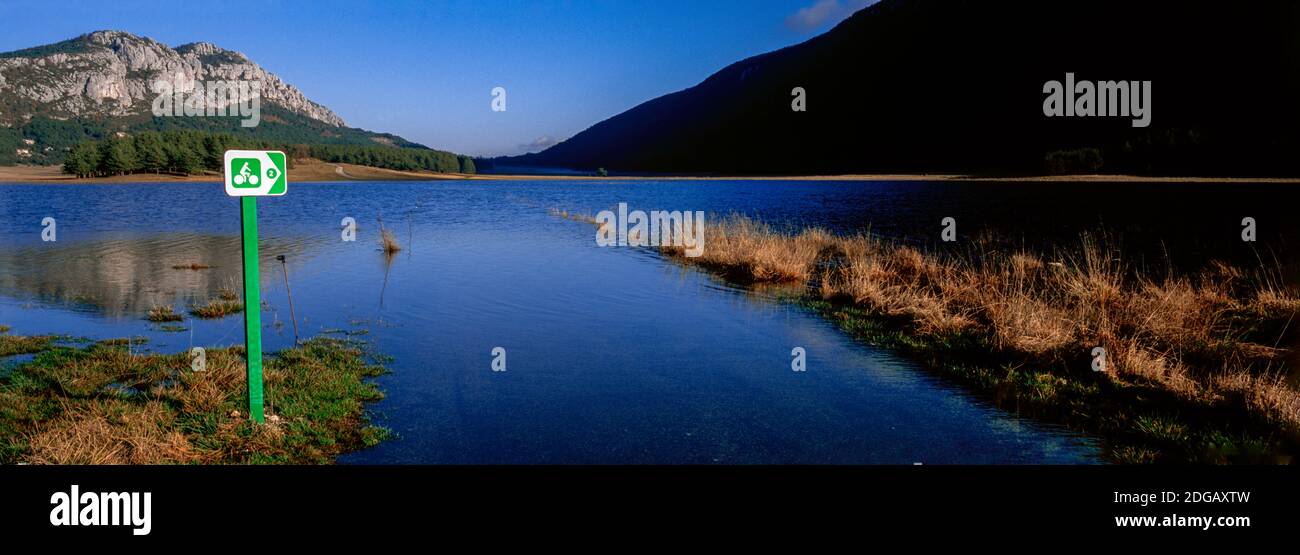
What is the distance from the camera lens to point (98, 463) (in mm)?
5613

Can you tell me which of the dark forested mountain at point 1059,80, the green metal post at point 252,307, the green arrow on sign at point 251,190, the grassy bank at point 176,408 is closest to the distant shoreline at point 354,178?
the dark forested mountain at point 1059,80

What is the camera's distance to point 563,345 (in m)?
11.5

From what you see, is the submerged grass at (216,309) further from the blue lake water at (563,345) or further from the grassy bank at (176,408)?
the grassy bank at (176,408)

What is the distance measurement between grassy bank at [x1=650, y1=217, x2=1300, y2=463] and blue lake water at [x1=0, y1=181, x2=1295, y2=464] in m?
0.66

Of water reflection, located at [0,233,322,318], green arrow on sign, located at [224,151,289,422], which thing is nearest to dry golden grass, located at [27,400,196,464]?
green arrow on sign, located at [224,151,289,422]

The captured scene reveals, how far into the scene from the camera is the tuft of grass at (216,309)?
13023 millimetres

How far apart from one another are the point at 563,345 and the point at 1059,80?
497 ft

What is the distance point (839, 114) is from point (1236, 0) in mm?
85674

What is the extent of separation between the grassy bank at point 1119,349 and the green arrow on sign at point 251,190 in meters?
8.04

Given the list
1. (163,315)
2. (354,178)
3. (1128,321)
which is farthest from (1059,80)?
(163,315)

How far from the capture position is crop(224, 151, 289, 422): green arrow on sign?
5746mm

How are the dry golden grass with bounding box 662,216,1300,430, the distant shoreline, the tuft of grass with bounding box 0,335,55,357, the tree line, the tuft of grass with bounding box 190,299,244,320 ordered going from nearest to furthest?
the dry golden grass with bounding box 662,216,1300,430 → the tuft of grass with bounding box 0,335,55,357 → the tuft of grass with bounding box 190,299,244,320 → the distant shoreline → the tree line

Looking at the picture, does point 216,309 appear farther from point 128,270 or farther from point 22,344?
point 128,270

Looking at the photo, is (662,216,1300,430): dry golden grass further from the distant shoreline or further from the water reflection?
the distant shoreline
